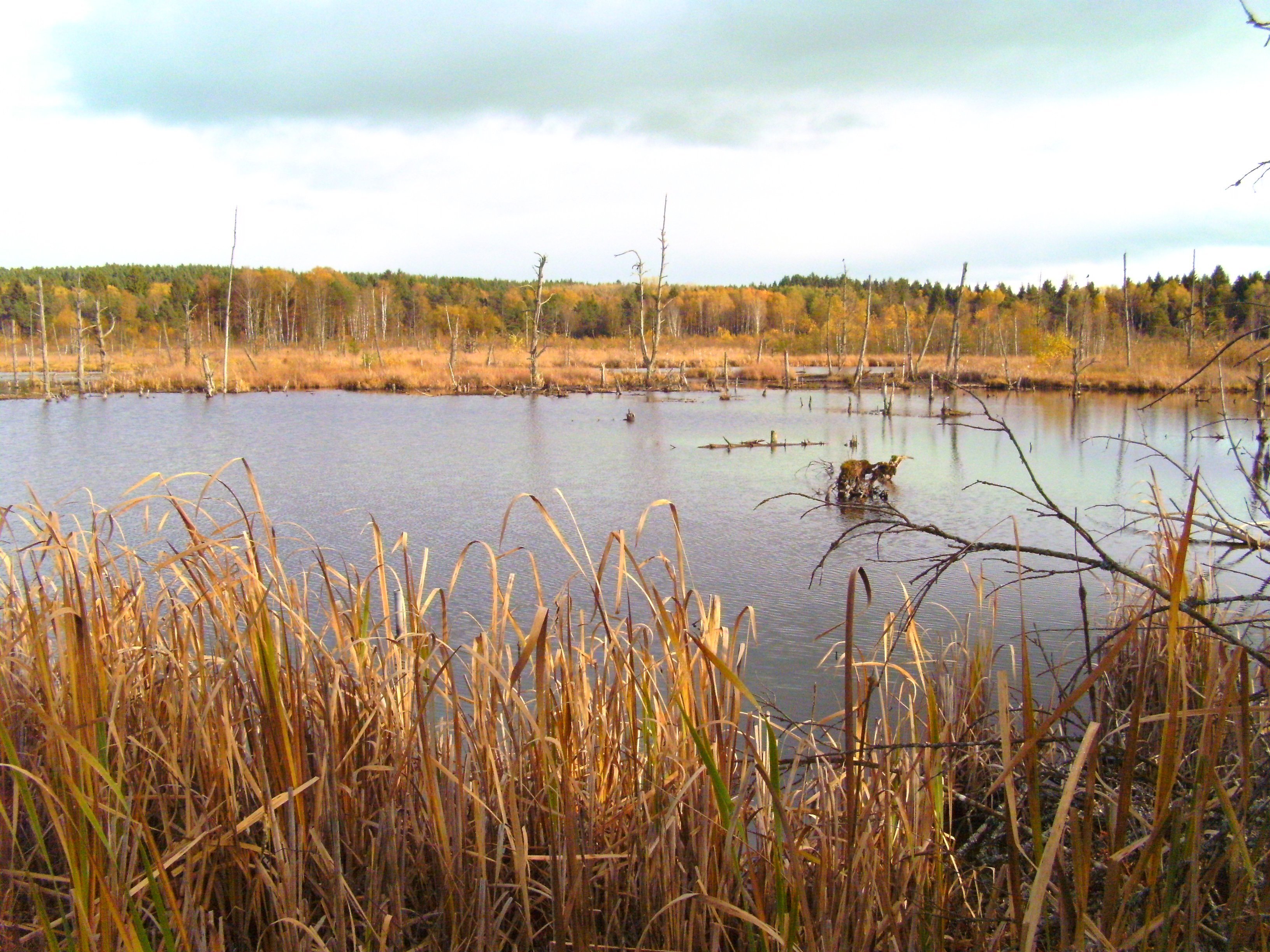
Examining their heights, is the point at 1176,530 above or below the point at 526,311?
below

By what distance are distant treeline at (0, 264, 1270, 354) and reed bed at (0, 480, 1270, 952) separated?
3657cm

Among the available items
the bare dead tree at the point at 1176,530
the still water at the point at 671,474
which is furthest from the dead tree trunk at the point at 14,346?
the bare dead tree at the point at 1176,530

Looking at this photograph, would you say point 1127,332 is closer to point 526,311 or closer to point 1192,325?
point 1192,325

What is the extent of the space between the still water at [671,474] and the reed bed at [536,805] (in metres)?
0.90

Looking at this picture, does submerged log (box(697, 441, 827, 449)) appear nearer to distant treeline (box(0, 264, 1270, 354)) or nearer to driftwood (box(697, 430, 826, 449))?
driftwood (box(697, 430, 826, 449))

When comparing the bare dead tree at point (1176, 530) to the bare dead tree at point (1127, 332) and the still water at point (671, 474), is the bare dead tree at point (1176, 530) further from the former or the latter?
the bare dead tree at point (1127, 332)

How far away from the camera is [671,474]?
40.3ft

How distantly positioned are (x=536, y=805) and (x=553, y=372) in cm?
3306

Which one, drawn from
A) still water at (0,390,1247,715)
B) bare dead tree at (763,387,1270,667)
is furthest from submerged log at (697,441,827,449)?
bare dead tree at (763,387,1270,667)

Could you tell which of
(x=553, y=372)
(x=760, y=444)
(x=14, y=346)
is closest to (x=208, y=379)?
(x=14, y=346)

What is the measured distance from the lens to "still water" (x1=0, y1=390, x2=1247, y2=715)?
6.36 meters

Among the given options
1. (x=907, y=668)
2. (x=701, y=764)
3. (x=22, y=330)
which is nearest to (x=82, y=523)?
(x=907, y=668)

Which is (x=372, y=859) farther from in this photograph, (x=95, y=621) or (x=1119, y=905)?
(x=1119, y=905)

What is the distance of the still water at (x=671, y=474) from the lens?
6.36 metres
